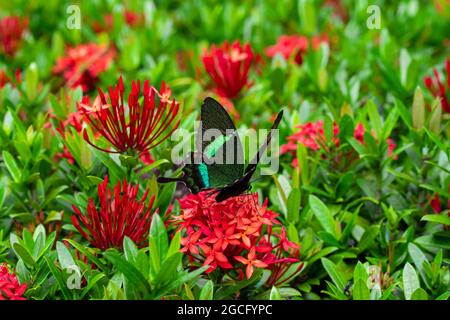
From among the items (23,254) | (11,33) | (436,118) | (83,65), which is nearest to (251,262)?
(23,254)

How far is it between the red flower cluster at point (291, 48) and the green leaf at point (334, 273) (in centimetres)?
135

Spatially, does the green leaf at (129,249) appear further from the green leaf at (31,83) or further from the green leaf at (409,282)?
the green leaf at (31,83)

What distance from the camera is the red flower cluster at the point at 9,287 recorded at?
1613mm

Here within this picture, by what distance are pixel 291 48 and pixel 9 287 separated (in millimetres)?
1865

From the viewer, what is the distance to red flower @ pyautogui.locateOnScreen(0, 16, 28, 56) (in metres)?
3.16

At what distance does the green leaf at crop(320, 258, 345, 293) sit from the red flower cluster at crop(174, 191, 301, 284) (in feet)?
0.38

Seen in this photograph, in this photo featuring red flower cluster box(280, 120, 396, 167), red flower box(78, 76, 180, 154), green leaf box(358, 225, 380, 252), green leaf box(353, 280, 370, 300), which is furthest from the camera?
red flower cluster box(280, 120, 396, 167)

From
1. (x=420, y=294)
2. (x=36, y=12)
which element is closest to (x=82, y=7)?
(x=36, y=12)

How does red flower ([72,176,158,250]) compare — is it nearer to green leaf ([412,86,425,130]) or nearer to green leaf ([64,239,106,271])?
green leaf ([64,239,106,271])

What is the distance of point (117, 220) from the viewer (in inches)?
71.5

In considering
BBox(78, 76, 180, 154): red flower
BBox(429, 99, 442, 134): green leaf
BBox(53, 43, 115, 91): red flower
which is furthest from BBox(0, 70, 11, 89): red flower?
BBox(429, 99, 442, 134): green leaf
